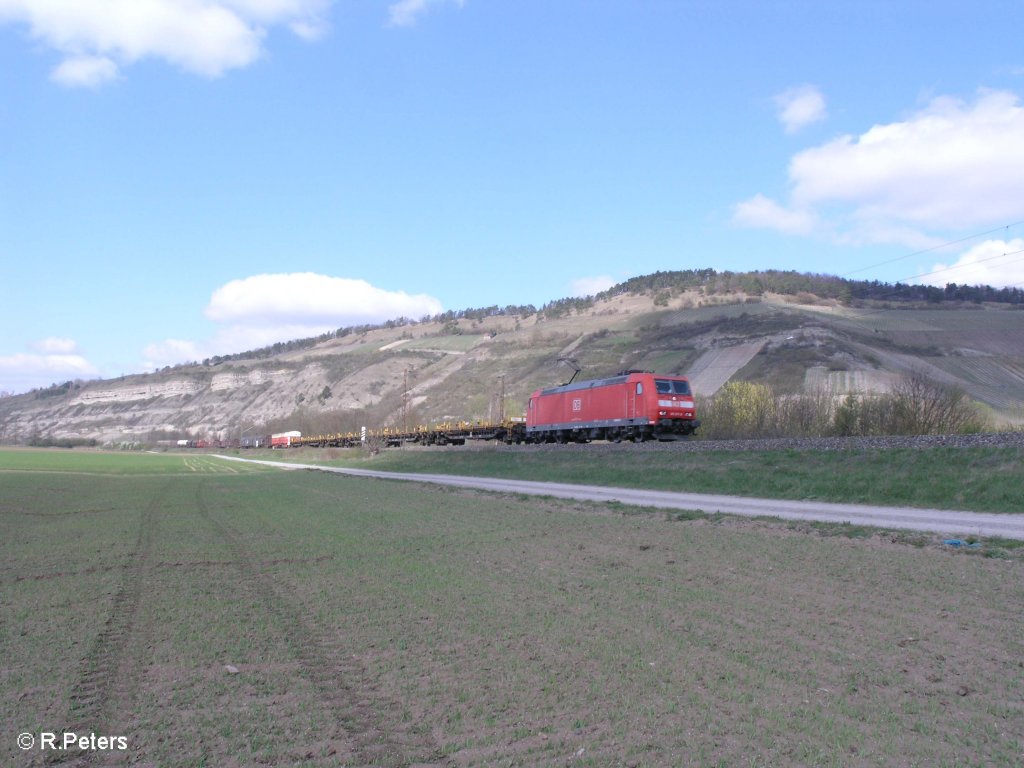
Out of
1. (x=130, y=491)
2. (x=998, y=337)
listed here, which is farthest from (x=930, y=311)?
(x=130, y=491)

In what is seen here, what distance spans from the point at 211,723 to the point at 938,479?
2057cm

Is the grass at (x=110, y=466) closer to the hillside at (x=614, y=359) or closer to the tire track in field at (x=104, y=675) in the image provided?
the hillside at (x=614, y=359)

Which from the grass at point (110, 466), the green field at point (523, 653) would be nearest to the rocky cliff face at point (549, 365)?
the grass at point (110, 466)

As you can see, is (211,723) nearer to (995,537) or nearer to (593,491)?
(995,537)

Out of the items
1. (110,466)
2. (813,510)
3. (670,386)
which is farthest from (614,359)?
(813,510)

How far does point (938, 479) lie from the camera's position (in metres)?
21.2

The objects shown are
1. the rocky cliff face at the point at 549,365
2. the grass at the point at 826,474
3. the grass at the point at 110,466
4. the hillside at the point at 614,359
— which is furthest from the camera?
the hillside at the point at 614,359

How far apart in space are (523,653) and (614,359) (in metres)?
90.4

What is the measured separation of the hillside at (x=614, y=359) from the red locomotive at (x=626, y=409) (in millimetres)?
10774

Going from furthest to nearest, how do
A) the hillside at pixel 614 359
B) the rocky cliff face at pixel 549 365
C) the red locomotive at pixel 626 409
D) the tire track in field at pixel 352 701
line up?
the hillside at pixel 614 359, the rocky cliff face at pixel 549 365, the red locomotive at pixel 626 409, the tire track in field at pixel 352 701

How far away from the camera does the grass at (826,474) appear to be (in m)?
20.0

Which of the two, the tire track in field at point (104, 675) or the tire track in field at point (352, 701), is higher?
the tire track in field at point (104, 675)

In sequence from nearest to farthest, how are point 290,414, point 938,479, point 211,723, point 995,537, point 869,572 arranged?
A: 1. point 211,723
2. point 869,572
3. point 995,537
4. point 938,479
5. point 290,414

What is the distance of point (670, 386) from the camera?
1583 inches
